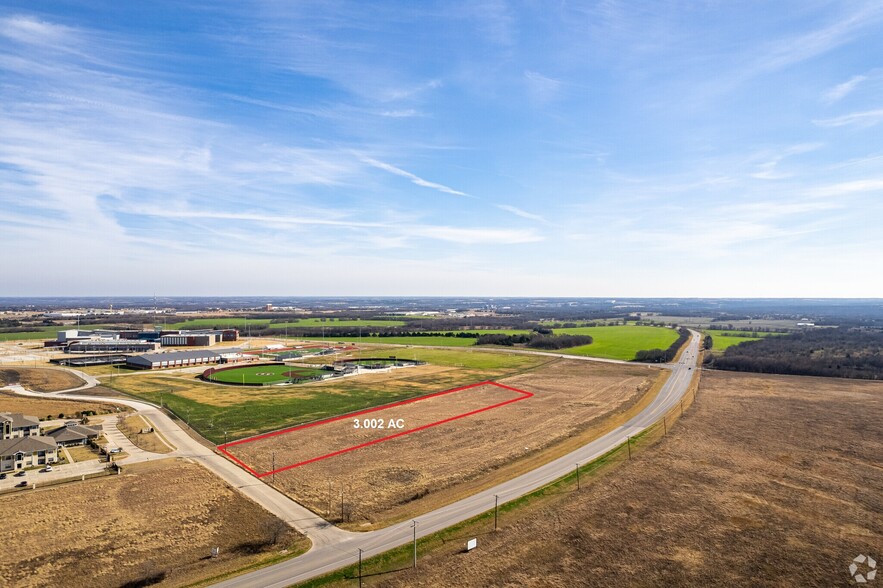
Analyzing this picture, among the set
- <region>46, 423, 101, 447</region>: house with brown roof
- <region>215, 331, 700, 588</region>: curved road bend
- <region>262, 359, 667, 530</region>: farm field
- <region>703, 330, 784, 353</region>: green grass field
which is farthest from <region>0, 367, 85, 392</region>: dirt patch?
<region>703, 330, 784, 353</region>: green grass field

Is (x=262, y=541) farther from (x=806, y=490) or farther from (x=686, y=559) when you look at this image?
(x=806, y=490)

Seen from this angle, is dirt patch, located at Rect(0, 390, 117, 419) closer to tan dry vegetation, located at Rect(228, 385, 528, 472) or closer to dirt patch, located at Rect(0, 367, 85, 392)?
dirt patch, located at Rect(0, 367, 85, 392)

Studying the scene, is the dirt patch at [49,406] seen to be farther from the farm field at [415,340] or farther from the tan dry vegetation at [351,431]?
the farm field at [415,340]

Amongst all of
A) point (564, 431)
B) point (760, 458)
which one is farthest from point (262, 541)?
point (760, 458)

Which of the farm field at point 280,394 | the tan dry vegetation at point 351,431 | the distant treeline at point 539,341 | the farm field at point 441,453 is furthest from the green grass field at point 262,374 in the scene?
the distant treeline at point 539,341

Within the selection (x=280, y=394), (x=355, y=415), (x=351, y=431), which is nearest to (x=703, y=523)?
(x=351, y=431)

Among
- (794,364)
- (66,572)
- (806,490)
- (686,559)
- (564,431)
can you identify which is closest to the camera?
(66,572)
